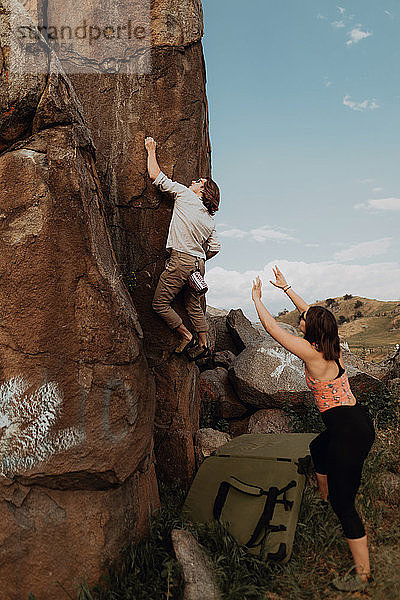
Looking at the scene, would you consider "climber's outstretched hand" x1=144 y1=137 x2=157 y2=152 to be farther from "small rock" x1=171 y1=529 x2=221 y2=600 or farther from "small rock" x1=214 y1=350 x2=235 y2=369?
"small rock" x1=214 y1=350 x2=235 y2=369

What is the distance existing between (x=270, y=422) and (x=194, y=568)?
13.4 feet

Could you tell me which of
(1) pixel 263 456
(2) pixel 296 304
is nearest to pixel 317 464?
(1) pixel 263 456

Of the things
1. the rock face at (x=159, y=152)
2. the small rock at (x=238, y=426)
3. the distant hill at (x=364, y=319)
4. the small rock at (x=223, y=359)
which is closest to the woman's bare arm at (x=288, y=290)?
the rock face at (x=159, y=152)

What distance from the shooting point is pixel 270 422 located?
7766 millimetres

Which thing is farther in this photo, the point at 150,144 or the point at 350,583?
the point at 150,144

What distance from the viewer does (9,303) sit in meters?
3.87

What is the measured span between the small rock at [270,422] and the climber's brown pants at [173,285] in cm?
295

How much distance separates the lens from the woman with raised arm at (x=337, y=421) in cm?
382

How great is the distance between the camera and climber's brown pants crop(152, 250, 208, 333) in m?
5.45

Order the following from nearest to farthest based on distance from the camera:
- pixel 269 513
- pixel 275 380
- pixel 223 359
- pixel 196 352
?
1. pixel 269 513
2. pixel 196 352
3. pixel 275 380
4. pixel 223 359

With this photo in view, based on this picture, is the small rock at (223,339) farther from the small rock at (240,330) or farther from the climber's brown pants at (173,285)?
the climber's brown pants at (173,285)

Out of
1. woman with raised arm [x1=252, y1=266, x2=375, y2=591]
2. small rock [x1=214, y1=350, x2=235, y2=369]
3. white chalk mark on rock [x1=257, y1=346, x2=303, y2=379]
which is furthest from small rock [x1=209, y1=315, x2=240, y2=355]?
woman with raised arm [x1=252, y1=266, x2=375, y2=591]

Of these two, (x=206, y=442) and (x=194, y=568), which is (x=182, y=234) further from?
(x=194, y=568)

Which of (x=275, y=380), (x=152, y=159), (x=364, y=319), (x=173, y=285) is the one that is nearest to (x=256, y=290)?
(x=173, y=285)
